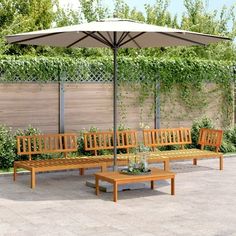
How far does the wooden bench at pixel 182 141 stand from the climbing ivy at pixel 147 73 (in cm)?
149

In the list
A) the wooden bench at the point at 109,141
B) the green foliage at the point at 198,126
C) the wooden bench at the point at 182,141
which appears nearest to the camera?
the wooden bench at the point at 109,141

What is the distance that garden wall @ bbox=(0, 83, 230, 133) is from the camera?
1242 cm

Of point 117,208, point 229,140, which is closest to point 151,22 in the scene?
point 229,140

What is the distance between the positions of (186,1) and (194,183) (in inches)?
471

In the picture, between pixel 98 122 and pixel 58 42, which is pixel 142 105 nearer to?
pixel 98 122

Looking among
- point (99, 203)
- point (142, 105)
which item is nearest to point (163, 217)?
point (99, 203)

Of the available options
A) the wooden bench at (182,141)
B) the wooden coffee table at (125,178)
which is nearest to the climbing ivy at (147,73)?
the wooden bench at (182,141)

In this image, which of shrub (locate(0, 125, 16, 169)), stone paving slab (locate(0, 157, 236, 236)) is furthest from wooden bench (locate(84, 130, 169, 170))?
shrub (locate(0, 125, 16, 169))

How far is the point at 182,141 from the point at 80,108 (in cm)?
237

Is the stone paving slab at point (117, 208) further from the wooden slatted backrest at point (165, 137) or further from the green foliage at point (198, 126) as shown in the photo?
the green foliage at point (198, 126)

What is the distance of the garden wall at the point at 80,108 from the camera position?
1242 cm

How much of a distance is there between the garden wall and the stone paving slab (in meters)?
1.86

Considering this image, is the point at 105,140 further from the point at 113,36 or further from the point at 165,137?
the point at 113,36

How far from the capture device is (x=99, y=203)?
8555 millimetres
